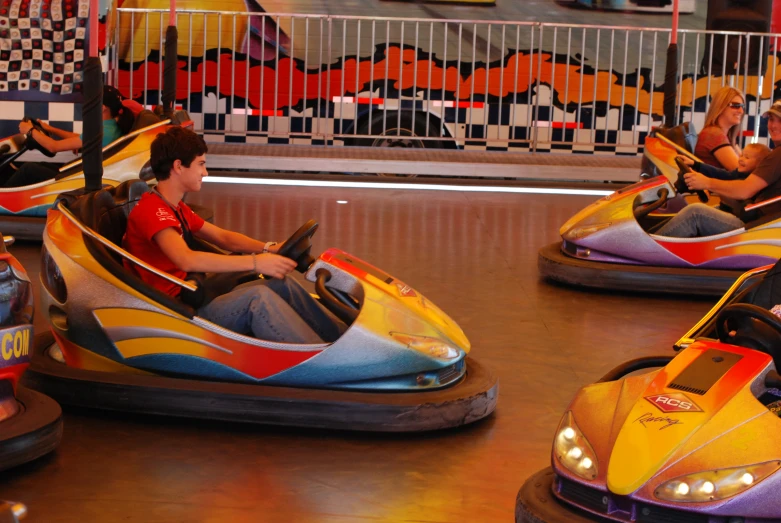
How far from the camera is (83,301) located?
236 cm

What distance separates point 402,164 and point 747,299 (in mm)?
4475

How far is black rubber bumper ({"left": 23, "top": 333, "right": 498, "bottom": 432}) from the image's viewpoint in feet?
7.24

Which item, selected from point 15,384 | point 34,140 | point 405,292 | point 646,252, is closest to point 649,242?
point 646,252

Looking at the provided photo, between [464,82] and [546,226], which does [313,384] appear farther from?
[464,82]

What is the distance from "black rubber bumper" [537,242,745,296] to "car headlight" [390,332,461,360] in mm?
1540

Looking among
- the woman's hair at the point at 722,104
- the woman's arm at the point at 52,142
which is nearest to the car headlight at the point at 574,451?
the woman's hair at the point at 722,104

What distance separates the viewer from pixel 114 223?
8.14 ft

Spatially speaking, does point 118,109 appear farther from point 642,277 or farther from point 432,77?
point 432,77

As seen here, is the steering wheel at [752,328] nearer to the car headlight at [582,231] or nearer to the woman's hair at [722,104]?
the car headlight at [582,231]

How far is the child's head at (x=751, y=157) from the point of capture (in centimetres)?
371

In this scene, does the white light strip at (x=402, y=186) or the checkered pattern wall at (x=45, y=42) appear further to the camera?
the white light strip at (x=402, y=186)

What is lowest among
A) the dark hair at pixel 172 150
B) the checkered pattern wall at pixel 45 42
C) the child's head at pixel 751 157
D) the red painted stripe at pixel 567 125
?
the red painted stripe at pixel 567 125

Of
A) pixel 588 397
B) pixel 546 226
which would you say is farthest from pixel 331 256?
pixel 546 226

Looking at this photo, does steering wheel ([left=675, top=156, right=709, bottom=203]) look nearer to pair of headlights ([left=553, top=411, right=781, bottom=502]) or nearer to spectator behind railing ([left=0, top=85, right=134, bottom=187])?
spectator behind railing ([left=0, top=85, right=134, bottom=187])
